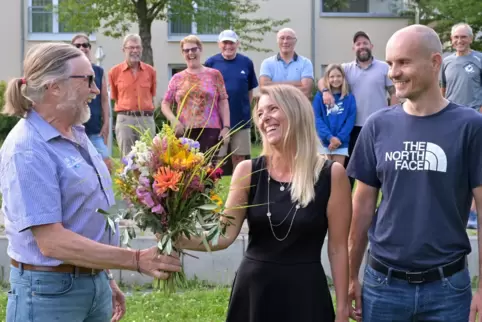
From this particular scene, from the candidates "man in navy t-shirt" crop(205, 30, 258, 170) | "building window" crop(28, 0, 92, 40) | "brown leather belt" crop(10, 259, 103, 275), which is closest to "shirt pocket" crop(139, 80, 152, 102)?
"man in navy t-shirt" crop(205, 30, 258, 170)

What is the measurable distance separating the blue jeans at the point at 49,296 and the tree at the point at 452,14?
21.8 metres

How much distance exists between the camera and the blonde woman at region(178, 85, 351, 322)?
13.4ft

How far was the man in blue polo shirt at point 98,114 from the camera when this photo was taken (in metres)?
9.55

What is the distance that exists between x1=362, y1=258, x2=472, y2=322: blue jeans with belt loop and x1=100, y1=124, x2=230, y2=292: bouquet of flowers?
0.89 meters

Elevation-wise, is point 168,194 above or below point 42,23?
below

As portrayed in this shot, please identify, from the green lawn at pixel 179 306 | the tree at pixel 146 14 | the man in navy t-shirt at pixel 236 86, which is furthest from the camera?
the tree at pixel 146 14

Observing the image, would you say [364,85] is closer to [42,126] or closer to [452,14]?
[42,126]

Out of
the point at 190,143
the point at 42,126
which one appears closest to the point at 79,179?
the point at 42,126

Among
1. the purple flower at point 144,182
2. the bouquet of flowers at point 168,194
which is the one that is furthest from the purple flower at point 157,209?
the purple flower at point 144,182

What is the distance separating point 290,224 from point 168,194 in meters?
0.79

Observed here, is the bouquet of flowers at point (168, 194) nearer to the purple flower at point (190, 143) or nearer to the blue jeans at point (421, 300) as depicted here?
the purple flower at point (190, 143)

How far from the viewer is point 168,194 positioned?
140 inches

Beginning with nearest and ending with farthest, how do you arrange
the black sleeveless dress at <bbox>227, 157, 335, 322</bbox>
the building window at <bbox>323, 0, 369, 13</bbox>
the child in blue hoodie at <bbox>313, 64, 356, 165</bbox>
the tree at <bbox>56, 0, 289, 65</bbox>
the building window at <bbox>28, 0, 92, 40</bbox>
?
the black sleeveless dress at <bbox>227, 157, 335, 322</bbox>, the child in blue hoodie at <bbox>313, 64, 356, 165</bbox>, the tree at <bbox>56, 0, 289, 65</bbox>, the building window at <bbox>28, 0, 92, 40</bbox>, the building window at <bbox>323, 0, 369, 13</bbox>

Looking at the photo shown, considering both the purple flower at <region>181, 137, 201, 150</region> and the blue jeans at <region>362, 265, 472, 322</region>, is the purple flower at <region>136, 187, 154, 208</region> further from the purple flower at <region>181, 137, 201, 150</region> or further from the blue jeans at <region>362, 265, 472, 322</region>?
the blue jeans at <region>362, 265, 472, 322</region>
